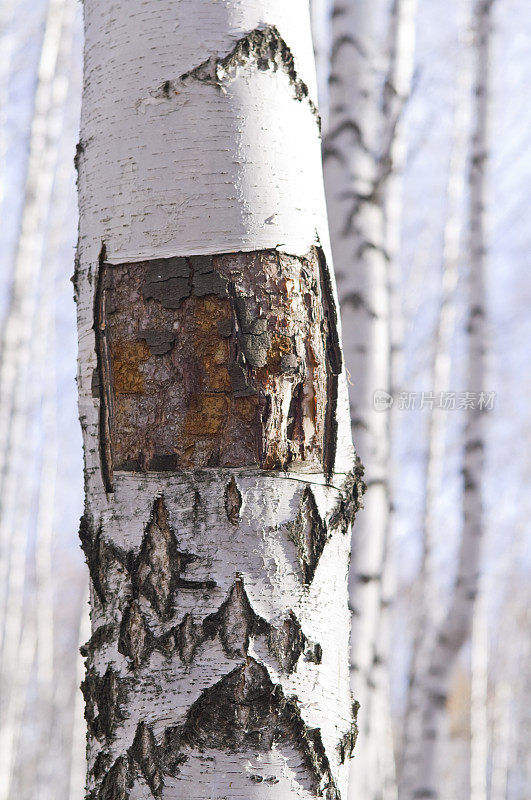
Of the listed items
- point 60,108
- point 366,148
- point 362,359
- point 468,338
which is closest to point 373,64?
point 366,148

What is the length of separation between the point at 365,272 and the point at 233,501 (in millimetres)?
1907

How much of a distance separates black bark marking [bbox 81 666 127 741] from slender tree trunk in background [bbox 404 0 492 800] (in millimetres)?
3416

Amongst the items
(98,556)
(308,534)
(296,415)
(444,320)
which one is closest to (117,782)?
(98,556)

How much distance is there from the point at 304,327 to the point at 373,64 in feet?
7.72

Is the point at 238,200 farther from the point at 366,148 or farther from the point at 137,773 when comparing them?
the point at 366,148

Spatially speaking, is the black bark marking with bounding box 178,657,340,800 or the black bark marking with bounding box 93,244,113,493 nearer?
the black bark marking with bounding box 178,657,340,800

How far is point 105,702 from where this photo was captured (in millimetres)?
813

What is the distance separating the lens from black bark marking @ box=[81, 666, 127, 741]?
2.63 ft

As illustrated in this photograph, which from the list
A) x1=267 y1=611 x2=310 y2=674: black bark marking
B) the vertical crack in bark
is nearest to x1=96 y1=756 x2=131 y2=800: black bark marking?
the vertical crack in bark

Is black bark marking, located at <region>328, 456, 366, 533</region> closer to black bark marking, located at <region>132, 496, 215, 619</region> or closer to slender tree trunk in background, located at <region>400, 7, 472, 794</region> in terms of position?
black bark marking, located at <region>132, 496, 215, 619</region>

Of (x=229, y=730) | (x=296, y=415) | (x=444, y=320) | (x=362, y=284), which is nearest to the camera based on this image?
(x=229, y=730)

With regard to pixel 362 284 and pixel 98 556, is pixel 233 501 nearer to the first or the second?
pixel 98 556

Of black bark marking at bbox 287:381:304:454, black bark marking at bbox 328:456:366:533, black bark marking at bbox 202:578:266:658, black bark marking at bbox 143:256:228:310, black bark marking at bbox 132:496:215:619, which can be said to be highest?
black bark marking at bbox 143:256:228:310

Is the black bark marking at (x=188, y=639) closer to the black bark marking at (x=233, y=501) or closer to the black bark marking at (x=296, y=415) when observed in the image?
the black bark marking at (x=233, y=501)
